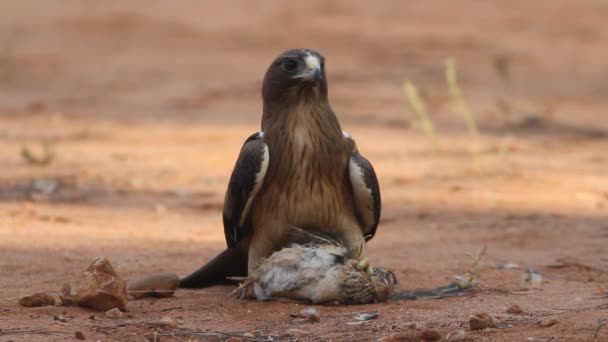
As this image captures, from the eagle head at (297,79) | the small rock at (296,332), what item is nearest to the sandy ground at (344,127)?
the small rock at (296,332)

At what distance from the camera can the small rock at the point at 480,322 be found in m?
4.39

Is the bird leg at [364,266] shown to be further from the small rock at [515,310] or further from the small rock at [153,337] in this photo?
the small rock at [153,337]

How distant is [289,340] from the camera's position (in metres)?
4.53

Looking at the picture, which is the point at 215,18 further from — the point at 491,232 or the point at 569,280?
the point at 569,280

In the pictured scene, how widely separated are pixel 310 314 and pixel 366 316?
237mm

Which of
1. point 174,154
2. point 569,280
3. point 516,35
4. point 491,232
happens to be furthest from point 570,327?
point 516,35

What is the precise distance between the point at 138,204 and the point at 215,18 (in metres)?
10.1

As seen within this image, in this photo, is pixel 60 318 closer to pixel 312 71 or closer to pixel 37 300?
pixel 37 300

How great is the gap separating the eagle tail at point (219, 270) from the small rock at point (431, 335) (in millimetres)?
1750

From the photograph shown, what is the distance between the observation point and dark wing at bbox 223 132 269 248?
215 inches

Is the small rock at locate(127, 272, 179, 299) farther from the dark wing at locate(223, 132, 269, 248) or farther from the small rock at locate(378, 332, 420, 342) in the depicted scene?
the small rock at locate(378, 332, 420, 342)

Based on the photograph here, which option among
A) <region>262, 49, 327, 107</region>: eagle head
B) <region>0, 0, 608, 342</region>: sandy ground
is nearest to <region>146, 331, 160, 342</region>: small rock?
<region>0, 0, 608, 342</region>: sandy ground

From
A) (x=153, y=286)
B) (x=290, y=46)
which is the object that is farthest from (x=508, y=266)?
(x=290, y=46)

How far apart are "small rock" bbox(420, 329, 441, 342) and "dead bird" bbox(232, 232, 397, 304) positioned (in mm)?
1022
